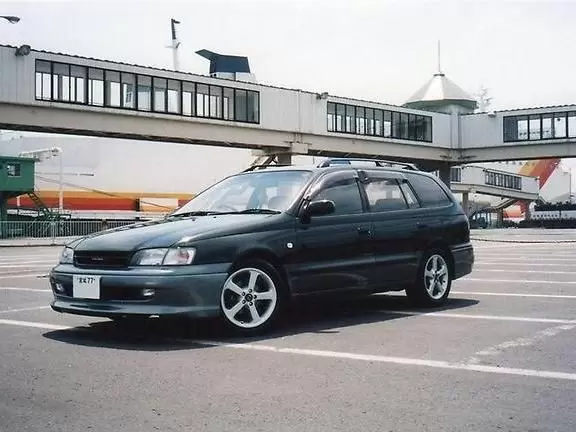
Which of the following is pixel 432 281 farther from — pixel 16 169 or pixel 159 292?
pixel 16 169

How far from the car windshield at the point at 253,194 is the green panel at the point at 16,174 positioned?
39.5 metres

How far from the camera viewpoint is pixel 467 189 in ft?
246

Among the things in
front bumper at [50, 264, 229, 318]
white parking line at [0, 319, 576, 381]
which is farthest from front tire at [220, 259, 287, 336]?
white parking line at [0, 319, 576, 381]

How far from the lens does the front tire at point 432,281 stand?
8.38 meters

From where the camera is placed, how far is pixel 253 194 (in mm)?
7570

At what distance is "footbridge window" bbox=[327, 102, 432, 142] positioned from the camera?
4981cm

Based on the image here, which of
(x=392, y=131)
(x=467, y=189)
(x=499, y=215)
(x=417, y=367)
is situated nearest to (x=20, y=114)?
(x=392, y=131)

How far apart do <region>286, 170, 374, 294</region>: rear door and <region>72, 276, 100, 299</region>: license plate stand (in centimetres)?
175

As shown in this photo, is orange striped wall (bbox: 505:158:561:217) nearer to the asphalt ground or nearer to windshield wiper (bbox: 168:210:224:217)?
the asphalt ground

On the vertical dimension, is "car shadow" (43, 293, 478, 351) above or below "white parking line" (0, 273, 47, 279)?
above

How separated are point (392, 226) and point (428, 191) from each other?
3.64 feet

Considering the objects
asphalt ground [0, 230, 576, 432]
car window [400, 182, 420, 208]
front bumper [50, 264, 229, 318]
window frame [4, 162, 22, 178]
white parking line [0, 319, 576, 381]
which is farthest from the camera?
window frame [4, 162, 22, 178]

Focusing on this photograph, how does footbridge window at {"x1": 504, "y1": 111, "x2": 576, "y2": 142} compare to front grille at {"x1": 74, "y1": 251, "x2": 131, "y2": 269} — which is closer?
front grille at {"x1": 74, "y1": 251, "x2": 131, "y2": 269}

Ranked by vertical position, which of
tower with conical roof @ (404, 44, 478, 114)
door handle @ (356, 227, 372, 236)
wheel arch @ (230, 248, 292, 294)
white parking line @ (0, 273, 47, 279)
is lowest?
white parking line @ (0, 273, 47, 279)
